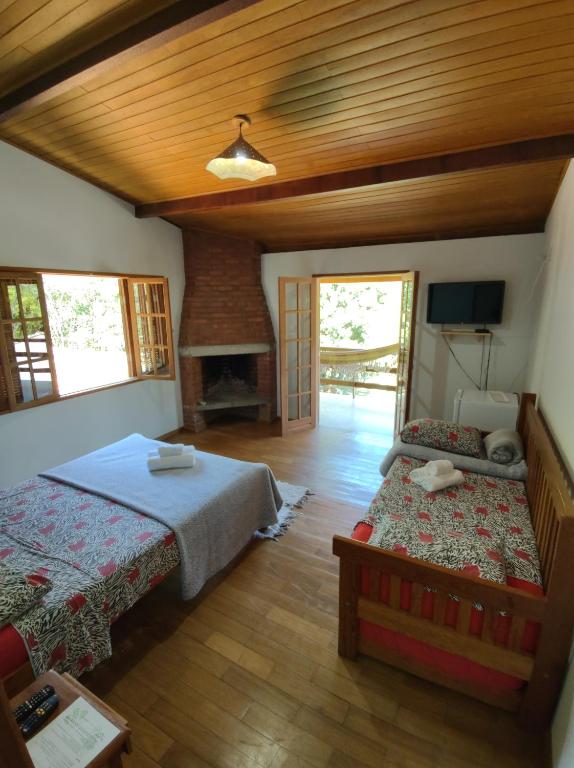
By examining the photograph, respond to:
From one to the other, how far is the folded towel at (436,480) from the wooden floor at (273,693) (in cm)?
82

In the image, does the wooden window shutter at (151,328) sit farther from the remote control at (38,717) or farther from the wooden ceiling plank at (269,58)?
the remote control at (38,717)

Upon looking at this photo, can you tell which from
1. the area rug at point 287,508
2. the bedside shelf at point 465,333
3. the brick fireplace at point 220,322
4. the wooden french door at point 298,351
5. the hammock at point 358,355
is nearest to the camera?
the area rug at point 287,508

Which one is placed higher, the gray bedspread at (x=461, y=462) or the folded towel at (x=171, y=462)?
the folded towel at (x=171, y=462)

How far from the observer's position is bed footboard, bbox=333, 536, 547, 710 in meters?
1.51

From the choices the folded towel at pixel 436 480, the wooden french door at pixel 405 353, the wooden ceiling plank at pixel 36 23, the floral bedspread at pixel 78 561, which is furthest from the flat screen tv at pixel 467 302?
the wooden ceiling plank at pixel 36 23

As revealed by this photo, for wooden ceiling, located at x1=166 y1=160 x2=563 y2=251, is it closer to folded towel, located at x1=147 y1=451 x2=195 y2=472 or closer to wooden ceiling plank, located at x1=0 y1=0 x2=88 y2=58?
wooden ceiling plank, located at x1=0 y1=0 x2=88 y2=58

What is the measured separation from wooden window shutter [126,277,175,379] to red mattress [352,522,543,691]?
334 cm

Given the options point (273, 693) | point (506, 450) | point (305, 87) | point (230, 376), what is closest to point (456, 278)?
point (506, 450)

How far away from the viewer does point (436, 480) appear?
243 centimetres

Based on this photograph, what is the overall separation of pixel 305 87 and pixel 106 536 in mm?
2633

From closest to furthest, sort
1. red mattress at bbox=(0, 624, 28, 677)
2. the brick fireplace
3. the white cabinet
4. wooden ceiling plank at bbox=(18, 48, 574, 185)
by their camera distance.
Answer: red mattress at bbox=(0, 624, 28, 677)
wooden ceiling plank at bbox=(18, 48, 574, 185)
the white cabinet
the brick fireplace

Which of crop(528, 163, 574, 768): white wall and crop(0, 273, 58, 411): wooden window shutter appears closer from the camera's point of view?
crop(528, 163, 574, 768): white wall

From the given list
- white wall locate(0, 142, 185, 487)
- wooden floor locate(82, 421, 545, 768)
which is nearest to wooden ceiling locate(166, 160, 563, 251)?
white wall locate(0, 142, 185, 487)

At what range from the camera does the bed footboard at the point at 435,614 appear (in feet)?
4.96
